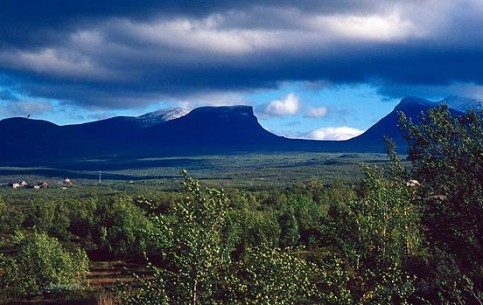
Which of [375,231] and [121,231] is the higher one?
[375,231]

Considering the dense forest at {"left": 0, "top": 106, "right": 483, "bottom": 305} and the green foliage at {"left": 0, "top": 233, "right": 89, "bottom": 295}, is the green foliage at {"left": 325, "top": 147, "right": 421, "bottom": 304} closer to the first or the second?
the dense forest at {"left": 0, "top": 106, "right": 483, "bottom": 305}

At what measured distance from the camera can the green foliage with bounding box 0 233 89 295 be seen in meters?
44.1

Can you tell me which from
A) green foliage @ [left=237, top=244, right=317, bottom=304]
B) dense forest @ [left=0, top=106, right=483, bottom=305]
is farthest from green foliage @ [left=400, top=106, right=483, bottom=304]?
green foliage @ [left=237, top=244, right=317, bottom=304]

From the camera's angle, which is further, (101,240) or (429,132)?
(101,240)

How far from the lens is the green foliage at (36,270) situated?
44062 mm

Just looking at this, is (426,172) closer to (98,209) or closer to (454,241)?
(454,241)

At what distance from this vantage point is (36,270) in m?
45.2

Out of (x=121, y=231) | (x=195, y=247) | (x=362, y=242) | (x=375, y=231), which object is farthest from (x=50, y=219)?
(x=195, y=247)

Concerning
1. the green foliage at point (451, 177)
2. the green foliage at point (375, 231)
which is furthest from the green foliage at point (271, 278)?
the green foliage at point (451, 177)

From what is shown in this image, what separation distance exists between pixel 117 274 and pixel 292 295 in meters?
57.3

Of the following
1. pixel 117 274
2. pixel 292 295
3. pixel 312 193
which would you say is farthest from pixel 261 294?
pixel 312 193

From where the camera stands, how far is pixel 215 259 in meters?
15.1

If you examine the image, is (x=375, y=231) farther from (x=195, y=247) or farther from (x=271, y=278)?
(x=195, y=247)

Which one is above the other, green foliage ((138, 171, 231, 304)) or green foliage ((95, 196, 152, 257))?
green foliage ((138, 171, 231, 304))
